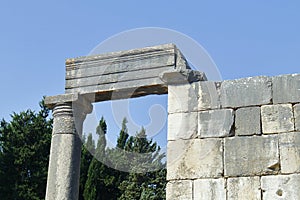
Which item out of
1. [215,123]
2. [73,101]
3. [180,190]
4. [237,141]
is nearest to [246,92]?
[215,123]

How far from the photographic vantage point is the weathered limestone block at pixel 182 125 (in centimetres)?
810

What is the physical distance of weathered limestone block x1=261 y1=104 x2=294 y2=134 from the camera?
25.1 ft

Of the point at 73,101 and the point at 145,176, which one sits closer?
the point at 73,101

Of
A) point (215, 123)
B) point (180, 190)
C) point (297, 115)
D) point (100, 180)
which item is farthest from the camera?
point (100, 180)

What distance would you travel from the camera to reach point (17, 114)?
27.0m

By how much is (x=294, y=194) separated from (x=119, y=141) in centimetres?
2226

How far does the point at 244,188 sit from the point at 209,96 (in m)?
1.67

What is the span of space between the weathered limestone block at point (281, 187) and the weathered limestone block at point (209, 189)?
24.8 inches

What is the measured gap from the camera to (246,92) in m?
8.05

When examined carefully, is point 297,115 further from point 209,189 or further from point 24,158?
point 24,158

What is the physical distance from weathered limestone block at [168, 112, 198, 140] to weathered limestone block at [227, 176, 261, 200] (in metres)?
1.05

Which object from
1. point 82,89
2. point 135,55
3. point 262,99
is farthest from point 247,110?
point 82,89

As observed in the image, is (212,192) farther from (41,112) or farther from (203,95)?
(41,112)

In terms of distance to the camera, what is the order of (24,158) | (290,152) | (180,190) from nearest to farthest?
(290,152)
(180,190)
(24,158)
